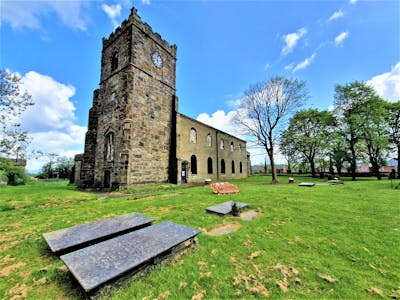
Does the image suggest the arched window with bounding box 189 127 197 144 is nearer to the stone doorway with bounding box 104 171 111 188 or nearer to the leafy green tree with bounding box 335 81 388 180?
the stone doorway with bounding box 104 171 111 188

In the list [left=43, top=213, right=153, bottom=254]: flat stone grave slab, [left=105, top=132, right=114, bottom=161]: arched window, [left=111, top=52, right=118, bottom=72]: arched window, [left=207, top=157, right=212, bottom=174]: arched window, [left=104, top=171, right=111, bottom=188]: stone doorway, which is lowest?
[left=43, top=213, right=153, bottom=254]: flat stone grave slab

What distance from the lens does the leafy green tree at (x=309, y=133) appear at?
25891 millimetres

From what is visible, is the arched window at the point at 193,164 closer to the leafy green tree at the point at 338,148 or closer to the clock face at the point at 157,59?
the clock face at the point at 157,59

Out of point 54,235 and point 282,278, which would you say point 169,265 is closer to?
point 282,278

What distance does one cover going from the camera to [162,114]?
16047 millimetres

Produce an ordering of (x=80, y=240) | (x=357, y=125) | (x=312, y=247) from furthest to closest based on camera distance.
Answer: (x=357, y=125)
(x=312, y=247)
(x=80, y=240)

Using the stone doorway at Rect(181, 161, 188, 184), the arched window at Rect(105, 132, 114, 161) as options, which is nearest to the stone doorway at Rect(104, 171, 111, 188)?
the arched window at Rect(105, 132, 114, 161)

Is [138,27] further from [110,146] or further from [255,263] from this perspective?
[255,263]

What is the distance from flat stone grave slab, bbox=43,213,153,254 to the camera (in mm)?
2926

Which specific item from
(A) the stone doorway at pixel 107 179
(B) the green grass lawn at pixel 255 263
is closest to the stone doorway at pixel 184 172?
(A) the stone doorway at pixel 107 179

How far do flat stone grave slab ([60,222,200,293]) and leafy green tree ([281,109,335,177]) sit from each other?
27527 millimetres

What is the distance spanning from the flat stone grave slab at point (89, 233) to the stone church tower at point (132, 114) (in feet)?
Answer: 29.4

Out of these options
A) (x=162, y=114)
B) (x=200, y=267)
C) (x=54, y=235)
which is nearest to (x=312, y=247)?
(x=200, y=267)

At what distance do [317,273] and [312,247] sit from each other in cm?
92
